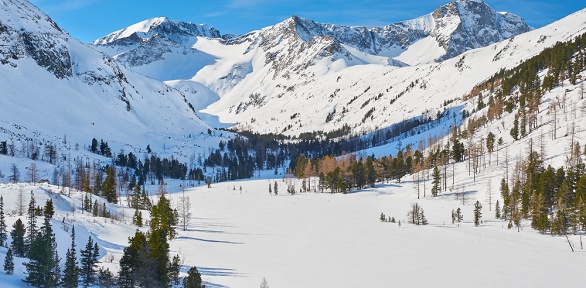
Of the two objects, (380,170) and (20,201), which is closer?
(20,201)

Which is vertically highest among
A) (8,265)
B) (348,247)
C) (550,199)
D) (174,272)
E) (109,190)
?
(550,199)

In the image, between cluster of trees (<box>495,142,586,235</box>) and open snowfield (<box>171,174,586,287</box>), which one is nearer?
open snowfield (<box>171,174,586,287</box>)

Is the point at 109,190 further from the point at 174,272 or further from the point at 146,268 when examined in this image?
the point at 146,268

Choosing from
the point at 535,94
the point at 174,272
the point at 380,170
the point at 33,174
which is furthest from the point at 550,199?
the point at 33,174

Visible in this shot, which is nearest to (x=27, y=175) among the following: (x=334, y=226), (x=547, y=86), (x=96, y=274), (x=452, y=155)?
(x=334, y=226)

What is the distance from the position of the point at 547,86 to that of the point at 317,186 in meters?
92.1

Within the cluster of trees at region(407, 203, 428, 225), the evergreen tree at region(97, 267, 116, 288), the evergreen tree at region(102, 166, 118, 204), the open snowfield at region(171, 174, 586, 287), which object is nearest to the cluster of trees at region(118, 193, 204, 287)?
the evergreen tree at region(97, 267, 116, 288)

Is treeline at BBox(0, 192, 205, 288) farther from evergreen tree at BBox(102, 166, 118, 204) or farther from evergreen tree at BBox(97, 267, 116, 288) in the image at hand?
evergreen tree at BBox(102, 166, 118, 204)

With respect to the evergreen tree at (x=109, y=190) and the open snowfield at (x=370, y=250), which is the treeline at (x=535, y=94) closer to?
the open snowfield at (x=370, y=250)

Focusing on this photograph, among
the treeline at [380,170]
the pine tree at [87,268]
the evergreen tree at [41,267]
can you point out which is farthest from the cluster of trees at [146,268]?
the treeline at [380,170]

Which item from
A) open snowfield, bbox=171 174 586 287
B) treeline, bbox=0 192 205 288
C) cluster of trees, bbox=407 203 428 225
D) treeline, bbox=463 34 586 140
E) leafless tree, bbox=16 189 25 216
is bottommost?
open snowfield, bbox=171 174 586 287

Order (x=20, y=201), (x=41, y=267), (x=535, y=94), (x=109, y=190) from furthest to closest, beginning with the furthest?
(x=535, y=94) → (x=109, y=190) → (x=20, y=201) → (x=41, y=267)

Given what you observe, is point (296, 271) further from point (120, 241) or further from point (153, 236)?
point (120, 241)

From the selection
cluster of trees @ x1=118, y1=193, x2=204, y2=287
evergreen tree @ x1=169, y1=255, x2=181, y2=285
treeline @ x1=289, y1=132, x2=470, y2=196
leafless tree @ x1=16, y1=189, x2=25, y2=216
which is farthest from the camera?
treeline @ x1=289, y1=132, x2=470, y2=196
